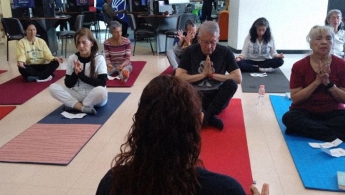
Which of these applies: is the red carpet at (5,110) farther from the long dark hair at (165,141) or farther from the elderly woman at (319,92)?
the long dark hair at (165,141)

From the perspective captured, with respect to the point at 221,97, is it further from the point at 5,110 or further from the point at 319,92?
the point at 5,110

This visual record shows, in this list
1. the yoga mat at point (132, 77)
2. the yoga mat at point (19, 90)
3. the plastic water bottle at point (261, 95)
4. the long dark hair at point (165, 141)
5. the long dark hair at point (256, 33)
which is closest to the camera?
the long dark hair at point (165, 141)

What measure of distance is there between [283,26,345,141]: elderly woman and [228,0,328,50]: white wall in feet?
13.0

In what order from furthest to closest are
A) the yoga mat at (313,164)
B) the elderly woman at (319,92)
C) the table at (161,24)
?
the table at (161,24) → the elderly woman at (319,92) → the yoga mat at (313,164)

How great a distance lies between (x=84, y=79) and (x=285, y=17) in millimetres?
4545

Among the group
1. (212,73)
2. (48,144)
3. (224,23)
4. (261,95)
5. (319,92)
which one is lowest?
(48,144)

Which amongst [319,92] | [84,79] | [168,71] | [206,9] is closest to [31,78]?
[84,79]

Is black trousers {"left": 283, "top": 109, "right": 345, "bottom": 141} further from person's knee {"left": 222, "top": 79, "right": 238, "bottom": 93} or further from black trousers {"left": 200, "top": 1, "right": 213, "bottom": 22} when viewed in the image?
black trousers {"left": 200, "top": 1, "right": 213, "bottom": 22}

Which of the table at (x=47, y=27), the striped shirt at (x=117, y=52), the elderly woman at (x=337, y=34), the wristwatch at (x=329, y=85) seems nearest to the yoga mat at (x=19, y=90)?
the striped shirt at (x=117, y=52)

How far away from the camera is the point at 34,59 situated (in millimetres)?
5051

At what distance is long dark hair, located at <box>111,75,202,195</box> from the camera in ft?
3.06

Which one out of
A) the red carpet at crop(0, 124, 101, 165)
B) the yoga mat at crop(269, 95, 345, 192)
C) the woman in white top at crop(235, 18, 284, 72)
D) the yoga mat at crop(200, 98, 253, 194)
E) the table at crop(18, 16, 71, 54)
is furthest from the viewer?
the table at crop(18, 16, 71, 54)

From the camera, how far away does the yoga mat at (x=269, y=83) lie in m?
4.40

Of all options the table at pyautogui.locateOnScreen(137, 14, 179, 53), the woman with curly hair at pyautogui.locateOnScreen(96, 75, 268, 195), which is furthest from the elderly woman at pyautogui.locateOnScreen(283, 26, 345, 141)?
the table at pyautogui.locateOnScreen(137, 14, 179, 53)
